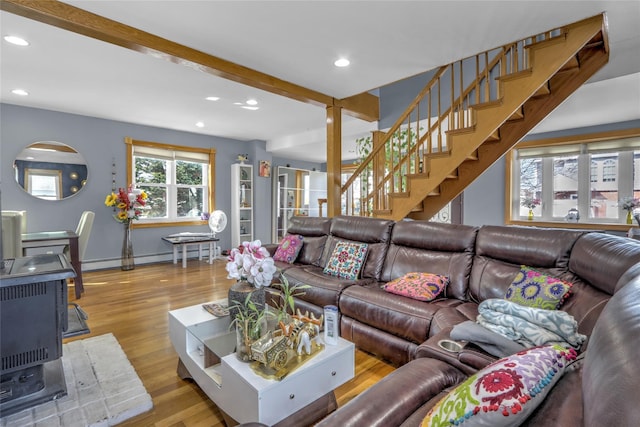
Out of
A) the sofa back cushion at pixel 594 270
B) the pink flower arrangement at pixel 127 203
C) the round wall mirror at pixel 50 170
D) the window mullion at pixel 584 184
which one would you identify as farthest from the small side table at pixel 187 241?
the window mullion at pixel 584 184

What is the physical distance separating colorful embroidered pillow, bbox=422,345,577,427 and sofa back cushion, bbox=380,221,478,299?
5.07 ft

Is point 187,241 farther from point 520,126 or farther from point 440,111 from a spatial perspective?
point 520,126

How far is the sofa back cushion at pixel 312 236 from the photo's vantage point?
11.3 feet

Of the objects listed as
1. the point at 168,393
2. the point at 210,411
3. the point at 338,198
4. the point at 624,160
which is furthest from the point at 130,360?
the point at 624,160

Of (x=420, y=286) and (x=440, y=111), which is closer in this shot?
(x=420, y=286)

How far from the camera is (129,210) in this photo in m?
4.92

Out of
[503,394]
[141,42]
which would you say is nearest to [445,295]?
[503,394]

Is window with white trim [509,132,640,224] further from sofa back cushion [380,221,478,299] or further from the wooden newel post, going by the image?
sofa back cushion [380,221,478,299]

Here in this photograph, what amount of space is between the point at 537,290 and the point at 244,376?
166 centimetres

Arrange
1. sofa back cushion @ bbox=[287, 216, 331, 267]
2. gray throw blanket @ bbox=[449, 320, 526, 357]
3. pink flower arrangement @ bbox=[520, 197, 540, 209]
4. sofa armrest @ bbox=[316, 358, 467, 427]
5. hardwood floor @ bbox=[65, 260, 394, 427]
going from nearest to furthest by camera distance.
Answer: sofa armrest @ bbox=[316, 358, 467, 427], gray throw blanket @ bbox=[449, 320, 526, 357], hardwood floor @ bbox=[65, 260, 394, 427], sofa back cushion @ bbox=[287, 216, 331, 267], pink flower arrangement @ bbox=[520, 197, 540, 209]

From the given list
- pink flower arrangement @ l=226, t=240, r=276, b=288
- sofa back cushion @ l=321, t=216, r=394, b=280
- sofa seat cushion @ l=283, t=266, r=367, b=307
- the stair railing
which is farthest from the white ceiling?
sofa seat cushion @ l=283, t=266, r=367, b=307

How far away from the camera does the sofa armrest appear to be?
92cm

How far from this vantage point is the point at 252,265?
1869 millimetres

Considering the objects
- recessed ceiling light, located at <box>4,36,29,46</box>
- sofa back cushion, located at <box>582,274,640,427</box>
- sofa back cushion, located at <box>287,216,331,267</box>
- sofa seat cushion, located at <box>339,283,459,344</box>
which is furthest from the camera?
sofa back cushion, located at <box>287,216,331,267</box>
